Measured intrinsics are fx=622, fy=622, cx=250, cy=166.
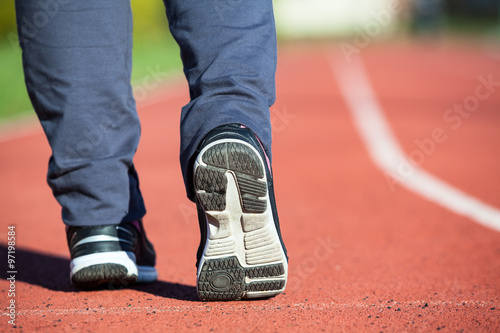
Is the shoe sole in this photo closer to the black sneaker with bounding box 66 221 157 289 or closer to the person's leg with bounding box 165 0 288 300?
the black sneaker with bounding box 66 221 157 289

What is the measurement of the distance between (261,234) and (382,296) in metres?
0.47

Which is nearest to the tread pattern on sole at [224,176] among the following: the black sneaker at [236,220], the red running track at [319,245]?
the black sneaker at [236,220]

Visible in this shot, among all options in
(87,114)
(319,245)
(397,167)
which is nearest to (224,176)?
(87,114)

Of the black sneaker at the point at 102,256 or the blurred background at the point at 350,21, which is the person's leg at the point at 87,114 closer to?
the black sneaker at the point at 102,256

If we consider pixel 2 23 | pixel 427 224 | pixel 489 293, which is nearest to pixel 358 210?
pixel 427 224

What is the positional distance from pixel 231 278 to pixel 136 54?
63.8 feet

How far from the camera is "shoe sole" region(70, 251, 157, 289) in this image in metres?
1.80

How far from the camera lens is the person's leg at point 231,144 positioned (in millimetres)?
1549

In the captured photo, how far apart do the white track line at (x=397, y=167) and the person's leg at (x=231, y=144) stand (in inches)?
68.3

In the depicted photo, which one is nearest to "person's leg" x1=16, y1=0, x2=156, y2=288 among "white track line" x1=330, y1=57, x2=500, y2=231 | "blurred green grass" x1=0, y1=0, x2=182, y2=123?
"white track line" x1=330, y1=57, x2=500, y2=231

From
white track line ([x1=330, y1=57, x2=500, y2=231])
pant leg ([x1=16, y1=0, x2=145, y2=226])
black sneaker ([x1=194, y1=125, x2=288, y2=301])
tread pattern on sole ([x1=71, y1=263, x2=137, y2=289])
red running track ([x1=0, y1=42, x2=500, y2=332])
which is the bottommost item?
white track line ([x1=330, y1=57, x2=500, y2=231])

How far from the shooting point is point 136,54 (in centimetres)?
2033

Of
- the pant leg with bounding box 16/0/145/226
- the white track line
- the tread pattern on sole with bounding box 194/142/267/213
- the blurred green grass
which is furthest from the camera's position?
the blurred green grass

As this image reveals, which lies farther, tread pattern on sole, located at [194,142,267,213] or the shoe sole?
the shoe sole
